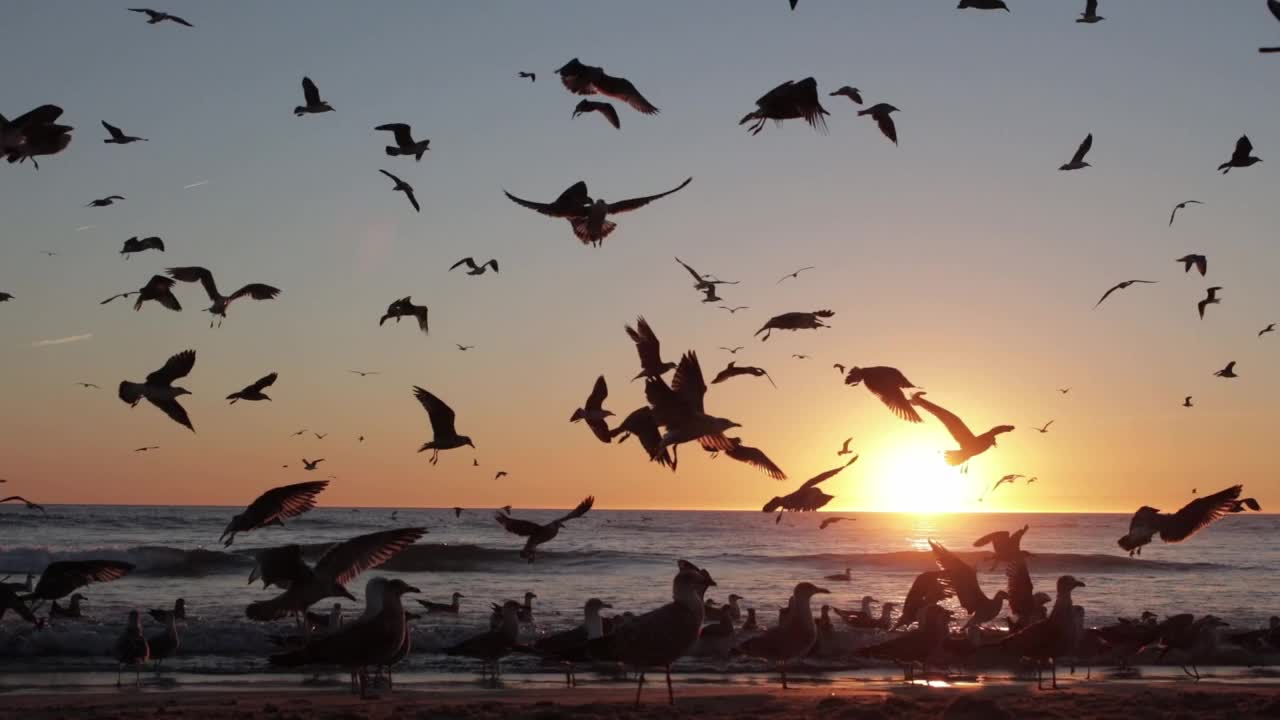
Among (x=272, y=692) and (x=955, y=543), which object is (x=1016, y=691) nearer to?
(x=272, y=692)

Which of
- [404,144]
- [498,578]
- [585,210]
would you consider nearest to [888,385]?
[585,210]

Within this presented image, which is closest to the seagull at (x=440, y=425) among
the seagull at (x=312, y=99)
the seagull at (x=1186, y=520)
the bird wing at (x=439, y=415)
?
the bird wing at (x=439, y=415)

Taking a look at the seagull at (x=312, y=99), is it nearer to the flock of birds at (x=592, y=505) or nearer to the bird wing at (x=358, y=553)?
the flock of birds at (x=592, y=505)

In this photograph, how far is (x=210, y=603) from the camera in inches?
1128

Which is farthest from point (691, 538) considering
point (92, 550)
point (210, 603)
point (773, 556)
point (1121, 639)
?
point (1121, 639)

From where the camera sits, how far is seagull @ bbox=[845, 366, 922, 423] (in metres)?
13.6

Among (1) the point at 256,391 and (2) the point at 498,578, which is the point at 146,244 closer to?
(1) the point at 256,391

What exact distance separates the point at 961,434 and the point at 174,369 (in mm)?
8741

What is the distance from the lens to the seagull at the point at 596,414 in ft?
46.5

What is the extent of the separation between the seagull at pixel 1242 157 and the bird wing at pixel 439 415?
9575 mm

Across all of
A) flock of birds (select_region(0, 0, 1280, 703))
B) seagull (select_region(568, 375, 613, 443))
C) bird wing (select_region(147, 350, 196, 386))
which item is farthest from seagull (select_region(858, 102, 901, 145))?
bird wing (select_region(147, 350, 196, 386))

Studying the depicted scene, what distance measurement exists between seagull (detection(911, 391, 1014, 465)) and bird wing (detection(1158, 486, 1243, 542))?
2678 millimetres

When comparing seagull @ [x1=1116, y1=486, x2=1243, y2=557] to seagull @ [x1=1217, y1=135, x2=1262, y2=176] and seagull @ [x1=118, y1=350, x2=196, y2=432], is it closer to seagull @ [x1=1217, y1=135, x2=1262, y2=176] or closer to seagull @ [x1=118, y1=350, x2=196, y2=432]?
seagull @ [x1=1217, y1=135, x2=1262, y2=176]

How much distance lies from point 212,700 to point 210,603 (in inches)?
595
